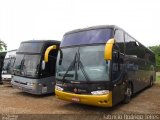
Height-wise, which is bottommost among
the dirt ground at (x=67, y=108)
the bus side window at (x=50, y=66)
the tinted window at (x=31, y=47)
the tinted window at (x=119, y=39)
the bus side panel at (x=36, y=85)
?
the dirt ground at (x=67, y=108)

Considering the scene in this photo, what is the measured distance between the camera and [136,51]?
523 inches

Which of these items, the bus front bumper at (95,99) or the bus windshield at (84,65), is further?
the bus windshield at (84,65)

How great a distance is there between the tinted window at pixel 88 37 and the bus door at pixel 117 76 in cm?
68

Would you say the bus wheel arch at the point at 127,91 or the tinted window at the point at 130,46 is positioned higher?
the tinted window at the point at 130,46

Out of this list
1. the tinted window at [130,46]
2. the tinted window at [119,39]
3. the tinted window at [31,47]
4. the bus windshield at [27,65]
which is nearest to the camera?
the tinted window at [119,39]

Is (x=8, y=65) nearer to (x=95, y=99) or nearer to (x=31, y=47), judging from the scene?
(x=31, y=47)

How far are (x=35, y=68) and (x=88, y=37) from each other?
4.21m

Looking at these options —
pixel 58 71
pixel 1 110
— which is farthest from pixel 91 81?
pixel 1 110

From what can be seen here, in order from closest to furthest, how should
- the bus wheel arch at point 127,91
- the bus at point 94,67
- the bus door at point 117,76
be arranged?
the bus at point 94,67 < the bus door at point 117,76 < the bus wheel arch at point 127,91

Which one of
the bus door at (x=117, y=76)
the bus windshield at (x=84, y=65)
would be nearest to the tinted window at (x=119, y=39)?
the bus door at (x=117, y=76)

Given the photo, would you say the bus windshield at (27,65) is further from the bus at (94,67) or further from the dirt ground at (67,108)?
the bus at (94,67)

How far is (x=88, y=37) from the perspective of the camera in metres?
9.84

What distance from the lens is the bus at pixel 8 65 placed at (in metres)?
17.3

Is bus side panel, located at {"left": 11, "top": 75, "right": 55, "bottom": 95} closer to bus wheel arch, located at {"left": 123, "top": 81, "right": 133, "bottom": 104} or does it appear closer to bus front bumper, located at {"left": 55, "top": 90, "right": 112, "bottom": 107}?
bus front bumper, located at {"left": 55, "top": 90, "right": 112, "bottom": 107}
